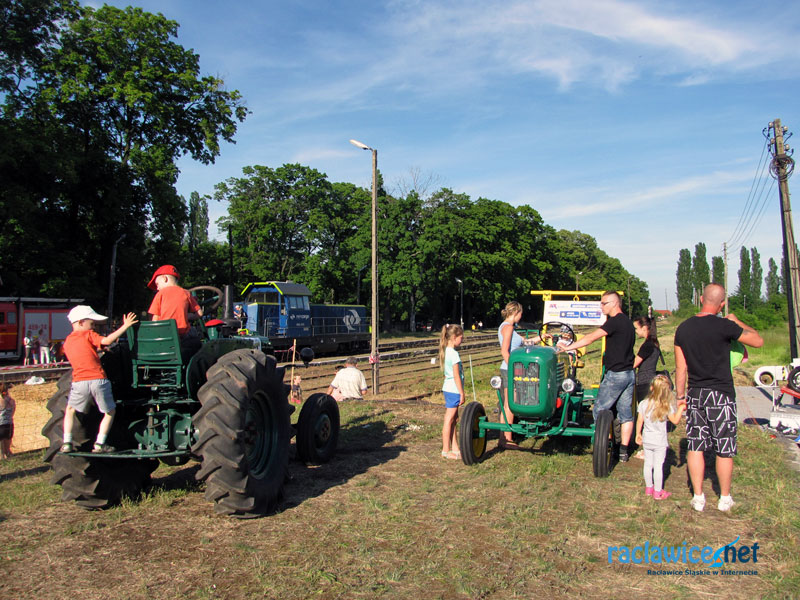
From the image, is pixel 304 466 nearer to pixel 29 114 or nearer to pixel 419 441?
pixel 419 441

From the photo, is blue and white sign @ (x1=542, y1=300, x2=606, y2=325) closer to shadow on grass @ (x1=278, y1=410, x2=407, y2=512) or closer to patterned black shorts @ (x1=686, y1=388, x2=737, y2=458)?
shadow on grass @ (x1=278, y1=410, x2=407, y2=512)

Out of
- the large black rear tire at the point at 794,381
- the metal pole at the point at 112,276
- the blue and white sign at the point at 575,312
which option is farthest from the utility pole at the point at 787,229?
the metal pole at the point at 112,276

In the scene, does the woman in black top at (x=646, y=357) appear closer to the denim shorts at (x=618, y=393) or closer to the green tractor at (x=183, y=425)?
the denim shorts at (x=618, y=393)

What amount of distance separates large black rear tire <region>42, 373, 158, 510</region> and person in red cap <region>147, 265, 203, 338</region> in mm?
941

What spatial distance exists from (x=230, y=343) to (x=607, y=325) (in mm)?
4022

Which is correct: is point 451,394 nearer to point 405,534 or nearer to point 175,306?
point 405,534

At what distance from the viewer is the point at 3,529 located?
16.6 feet

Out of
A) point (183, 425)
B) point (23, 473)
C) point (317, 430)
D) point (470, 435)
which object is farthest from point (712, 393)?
point (23, 473)

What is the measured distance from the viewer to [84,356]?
211 inches

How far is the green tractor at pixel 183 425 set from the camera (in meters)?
5.05

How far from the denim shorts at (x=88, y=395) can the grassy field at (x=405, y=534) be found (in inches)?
36.7

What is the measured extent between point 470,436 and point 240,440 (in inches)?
114

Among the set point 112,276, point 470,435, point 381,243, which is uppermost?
point 381,243

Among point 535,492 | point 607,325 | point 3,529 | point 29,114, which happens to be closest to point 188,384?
point 3,529
